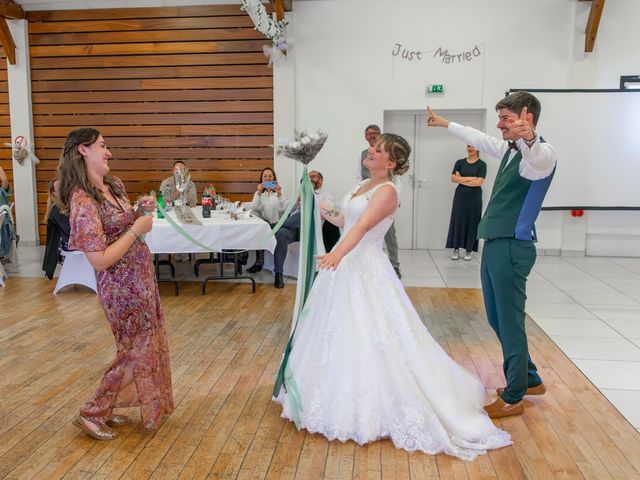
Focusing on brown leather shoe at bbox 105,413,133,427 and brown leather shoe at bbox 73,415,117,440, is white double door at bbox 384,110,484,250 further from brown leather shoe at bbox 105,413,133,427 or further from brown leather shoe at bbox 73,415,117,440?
brown leather shoe at bbox 73,415,117,440

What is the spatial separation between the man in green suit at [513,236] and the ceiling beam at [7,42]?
8.34 meters

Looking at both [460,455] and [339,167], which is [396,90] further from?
[460,455]

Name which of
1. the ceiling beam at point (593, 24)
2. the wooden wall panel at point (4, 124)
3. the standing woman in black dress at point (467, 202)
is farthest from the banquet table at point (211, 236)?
the ceiling beam at point (593, 24)

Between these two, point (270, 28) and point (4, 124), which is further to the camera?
point (4, 124)

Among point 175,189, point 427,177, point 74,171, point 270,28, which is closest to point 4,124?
point 175,189

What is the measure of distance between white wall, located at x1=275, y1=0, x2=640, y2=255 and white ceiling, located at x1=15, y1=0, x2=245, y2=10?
61.5 inches

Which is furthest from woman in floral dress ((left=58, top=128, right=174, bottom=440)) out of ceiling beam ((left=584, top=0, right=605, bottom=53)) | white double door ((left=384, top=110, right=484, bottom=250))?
ceiling beam ((left=584, top=0, right=605, bottom=53))

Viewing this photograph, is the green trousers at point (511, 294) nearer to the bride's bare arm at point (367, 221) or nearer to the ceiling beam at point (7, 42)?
the bride's bare arm at point (367, 221)

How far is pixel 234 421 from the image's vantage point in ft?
10.2

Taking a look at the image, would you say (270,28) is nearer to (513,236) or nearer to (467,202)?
(467,202)

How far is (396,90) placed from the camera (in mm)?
8594

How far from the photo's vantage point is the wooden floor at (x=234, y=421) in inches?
104

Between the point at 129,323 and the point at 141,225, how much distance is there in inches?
18.9

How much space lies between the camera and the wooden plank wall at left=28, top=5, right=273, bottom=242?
8.84 meters
